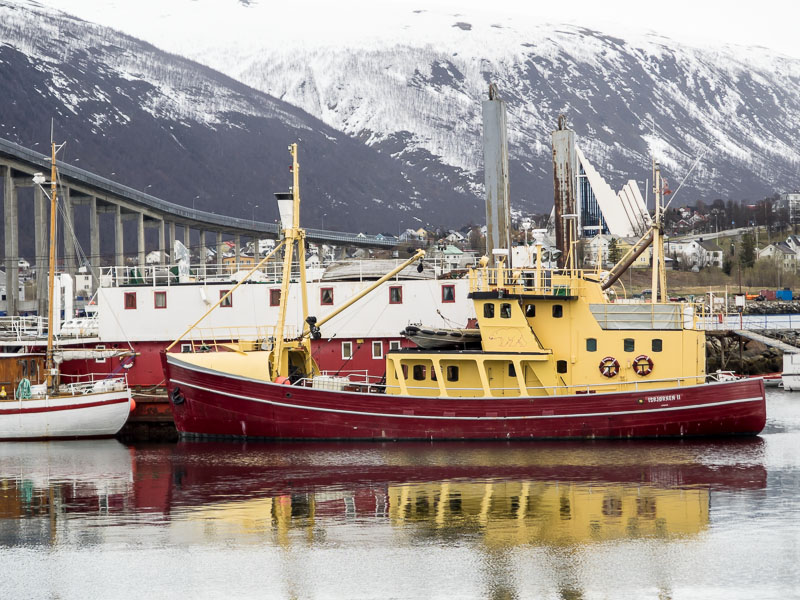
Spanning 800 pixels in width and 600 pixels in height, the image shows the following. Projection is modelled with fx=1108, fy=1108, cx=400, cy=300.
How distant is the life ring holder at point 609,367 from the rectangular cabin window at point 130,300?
60.2 ft

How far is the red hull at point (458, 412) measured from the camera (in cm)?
3541

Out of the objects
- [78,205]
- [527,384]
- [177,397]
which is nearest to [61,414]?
[177,397]

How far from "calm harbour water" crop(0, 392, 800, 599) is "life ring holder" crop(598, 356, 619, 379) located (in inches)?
89.1

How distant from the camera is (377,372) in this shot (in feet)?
136

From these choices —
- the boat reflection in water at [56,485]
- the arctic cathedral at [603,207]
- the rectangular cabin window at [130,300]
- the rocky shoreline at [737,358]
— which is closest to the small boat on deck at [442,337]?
the boat reflection in water at [56,485]

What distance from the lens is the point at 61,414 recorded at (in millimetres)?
38688

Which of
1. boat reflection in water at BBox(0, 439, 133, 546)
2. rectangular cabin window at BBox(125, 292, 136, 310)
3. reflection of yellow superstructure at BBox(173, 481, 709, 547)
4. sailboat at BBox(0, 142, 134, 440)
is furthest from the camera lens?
rectangular cabin window at BBox(125, 292, 136, 310)

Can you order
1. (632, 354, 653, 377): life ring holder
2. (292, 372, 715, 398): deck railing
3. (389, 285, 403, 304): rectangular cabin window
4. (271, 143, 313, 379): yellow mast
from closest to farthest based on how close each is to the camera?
1. (292, 372, 715, 398): deck railing
2. (632, 354, 653, 377): life ring holder
3. (271, 143, 313, 379): yellow mast
4. (389, 285, 403, 304): rectangular cabin window

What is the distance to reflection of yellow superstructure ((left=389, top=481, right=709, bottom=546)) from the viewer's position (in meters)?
24.1

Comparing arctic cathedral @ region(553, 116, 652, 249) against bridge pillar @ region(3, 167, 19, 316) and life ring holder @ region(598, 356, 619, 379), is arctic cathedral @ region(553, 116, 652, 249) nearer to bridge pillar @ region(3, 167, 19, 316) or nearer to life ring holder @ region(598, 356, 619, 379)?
bridge pillar @ region(3, 167, 19, 316)

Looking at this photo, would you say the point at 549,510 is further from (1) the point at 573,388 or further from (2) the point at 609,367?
(2) the point at 609,367

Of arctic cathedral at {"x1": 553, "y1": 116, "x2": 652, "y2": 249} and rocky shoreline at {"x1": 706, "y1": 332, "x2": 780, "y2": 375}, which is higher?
arctic cathedral at {"x1": 553, "y1": 116, "x2": 652, "y2": 249}

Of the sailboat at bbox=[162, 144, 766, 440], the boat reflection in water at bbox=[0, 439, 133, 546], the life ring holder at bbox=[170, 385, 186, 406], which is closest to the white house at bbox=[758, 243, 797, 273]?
the sailboat at bbox=[162, 144, 766, 440]

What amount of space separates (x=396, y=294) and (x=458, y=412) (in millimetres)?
7697
